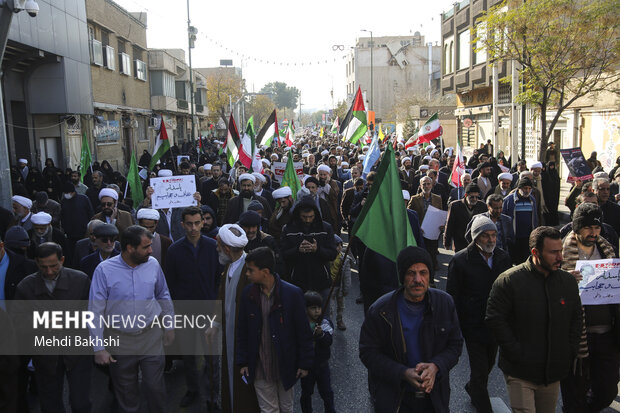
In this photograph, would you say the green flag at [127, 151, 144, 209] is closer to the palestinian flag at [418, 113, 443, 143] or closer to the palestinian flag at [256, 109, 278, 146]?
the palestinian flag at [256, 109, 278, 146]

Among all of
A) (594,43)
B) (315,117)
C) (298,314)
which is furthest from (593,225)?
(315,117)

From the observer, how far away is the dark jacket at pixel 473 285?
481cm

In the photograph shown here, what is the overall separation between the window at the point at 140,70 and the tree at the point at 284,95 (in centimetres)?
9803

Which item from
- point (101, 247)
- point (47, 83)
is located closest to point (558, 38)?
point (101, 247)

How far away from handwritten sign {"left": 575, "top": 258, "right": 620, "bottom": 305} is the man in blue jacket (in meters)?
2.10

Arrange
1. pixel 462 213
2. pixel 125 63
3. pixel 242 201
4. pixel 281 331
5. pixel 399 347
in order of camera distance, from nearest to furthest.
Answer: pixel 399 347, pixel 281 331, pixel 462 213, pixel 242 201, pixel 125 63

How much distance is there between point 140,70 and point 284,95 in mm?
101522

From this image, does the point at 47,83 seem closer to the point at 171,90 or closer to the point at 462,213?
the point at 462,213

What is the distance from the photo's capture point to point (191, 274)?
5.39m

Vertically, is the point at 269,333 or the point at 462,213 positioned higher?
the point at 462,213

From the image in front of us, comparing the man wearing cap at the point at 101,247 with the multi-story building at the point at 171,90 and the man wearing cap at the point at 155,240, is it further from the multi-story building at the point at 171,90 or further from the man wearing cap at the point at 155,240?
the multi-story building at the point at 171,90

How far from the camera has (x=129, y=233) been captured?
452 centimetres

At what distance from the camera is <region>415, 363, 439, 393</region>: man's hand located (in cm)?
324

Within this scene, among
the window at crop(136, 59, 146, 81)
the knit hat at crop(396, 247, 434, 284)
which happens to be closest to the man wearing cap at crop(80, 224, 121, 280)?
the knit hat at crop(396, 247, 434, 284)
